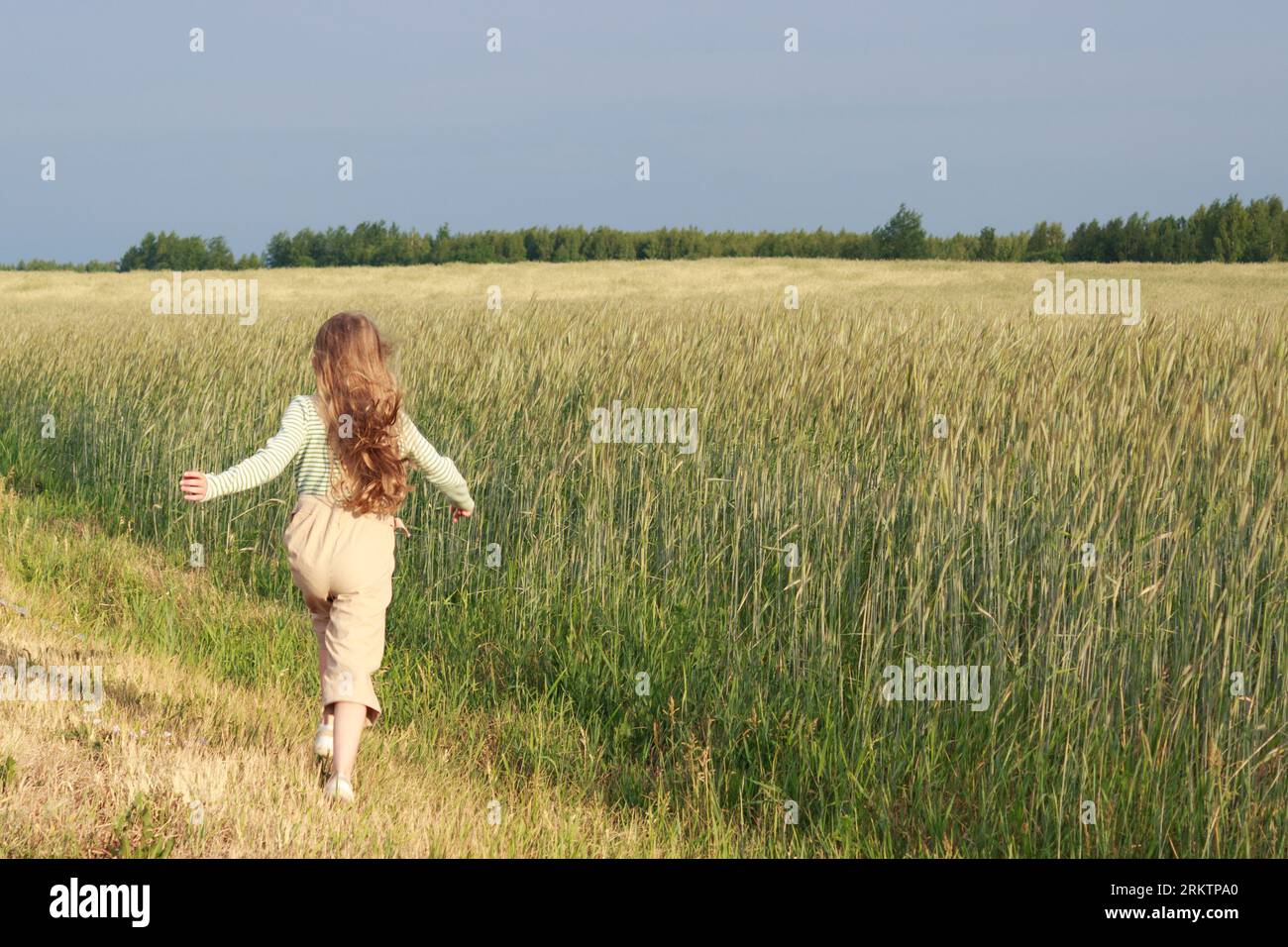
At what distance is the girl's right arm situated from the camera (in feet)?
9.16

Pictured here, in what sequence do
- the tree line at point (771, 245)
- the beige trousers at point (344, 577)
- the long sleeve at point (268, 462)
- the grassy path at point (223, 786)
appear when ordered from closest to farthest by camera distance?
the grassy path at point (223, 786)
the long sleeve at point (268, 462)
the beige trousers at point (344, 577)
the tree line at point (771, 245)

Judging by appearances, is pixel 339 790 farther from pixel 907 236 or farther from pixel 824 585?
pixel 907 236

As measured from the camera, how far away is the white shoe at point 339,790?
294 centimetres

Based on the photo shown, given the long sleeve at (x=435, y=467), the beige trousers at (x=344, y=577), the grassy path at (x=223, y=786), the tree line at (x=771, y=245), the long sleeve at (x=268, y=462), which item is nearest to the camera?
the grassy path at (x=223, y=786)

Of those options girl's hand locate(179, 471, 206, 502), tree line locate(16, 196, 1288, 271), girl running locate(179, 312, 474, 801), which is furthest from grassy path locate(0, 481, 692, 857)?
tree line locate(16, 196, 1288, 271)

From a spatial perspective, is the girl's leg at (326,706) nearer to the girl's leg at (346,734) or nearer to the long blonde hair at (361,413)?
the girl's leg at (346,734)

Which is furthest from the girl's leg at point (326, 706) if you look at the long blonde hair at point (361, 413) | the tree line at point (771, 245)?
the tree line at point (771, 245)

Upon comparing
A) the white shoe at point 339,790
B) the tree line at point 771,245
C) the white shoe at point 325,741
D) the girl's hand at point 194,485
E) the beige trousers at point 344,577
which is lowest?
the white shoe at point 339,790

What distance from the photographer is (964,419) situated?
13.2ft

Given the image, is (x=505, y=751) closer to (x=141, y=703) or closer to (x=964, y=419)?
(x=141, y=703)

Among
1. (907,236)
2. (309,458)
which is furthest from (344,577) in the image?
(907,236)

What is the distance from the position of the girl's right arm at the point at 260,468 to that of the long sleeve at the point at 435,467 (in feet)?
0.91

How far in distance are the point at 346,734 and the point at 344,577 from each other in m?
0.41

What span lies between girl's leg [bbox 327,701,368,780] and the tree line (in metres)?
56.4
